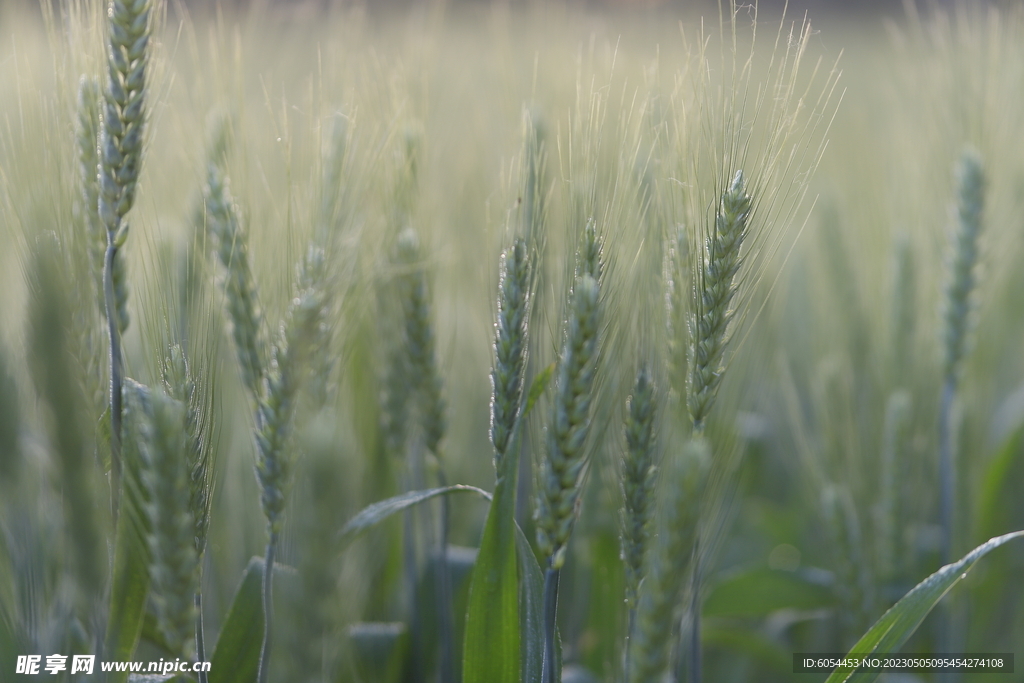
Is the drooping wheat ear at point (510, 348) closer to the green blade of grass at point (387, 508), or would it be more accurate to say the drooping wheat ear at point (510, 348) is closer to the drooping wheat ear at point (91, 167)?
the green blade of grass at point (387, 508)

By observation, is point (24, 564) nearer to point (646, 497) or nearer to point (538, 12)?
point (646, 497)

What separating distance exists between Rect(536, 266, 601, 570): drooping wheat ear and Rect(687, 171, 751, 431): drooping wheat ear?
0.12 meters

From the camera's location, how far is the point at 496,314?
776 millimetres

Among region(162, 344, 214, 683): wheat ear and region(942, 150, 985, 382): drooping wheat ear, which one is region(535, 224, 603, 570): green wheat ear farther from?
region(942, 150, 985, 382): drooping wheat ear

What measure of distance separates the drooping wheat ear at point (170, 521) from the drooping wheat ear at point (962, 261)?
1.15m

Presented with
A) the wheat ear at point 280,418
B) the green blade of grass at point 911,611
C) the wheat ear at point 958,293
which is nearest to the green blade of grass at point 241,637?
the wheat ear at point 280,418

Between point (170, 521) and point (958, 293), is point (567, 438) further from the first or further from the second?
point (958, 293)

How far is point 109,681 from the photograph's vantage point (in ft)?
→ 2.33

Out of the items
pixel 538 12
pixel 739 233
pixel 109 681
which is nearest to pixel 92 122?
pixel 109 681

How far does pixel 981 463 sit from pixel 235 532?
56.7 inches

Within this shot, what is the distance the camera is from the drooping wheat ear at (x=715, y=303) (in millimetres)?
731

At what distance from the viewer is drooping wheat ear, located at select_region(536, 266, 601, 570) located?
0.67 m

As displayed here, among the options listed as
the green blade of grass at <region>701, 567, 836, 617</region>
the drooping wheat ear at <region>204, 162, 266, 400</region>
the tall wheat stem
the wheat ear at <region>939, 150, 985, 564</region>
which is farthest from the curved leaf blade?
the wheat ear at <region>939, 150, 985, 564</region>

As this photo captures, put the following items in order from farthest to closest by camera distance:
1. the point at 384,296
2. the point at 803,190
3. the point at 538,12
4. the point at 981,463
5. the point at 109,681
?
the point at 538,12
the point at 981,463
the point at 384,296
the point at 803,190
the point at 109,681
